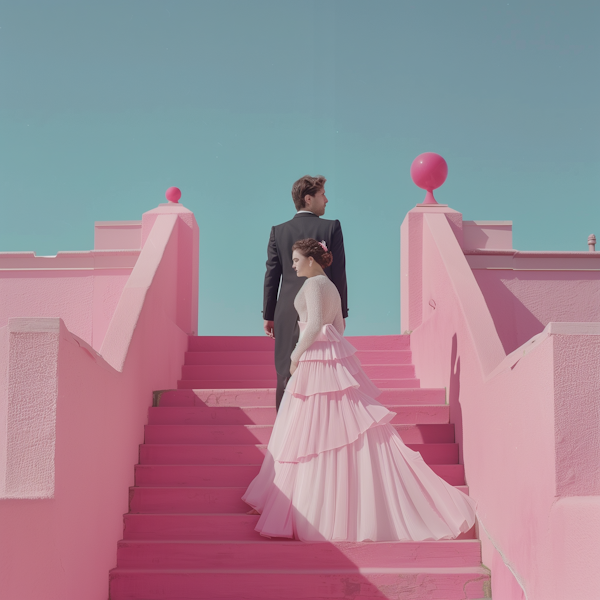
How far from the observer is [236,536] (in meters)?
4.31

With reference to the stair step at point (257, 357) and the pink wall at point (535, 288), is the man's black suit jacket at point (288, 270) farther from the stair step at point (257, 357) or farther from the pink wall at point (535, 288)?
the pink wall at point (535, 288)

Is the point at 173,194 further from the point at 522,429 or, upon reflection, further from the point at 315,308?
the point at 522,429

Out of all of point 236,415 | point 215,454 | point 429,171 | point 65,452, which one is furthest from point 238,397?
point 429,171

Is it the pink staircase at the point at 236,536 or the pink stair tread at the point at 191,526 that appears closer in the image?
the pink staircase at the point at 236,536

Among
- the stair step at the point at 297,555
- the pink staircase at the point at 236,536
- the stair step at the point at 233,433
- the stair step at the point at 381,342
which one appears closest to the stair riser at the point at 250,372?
the stair step at the point at 381,342

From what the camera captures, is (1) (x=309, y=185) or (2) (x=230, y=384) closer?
(1) (x=309, y=185)

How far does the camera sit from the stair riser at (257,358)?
6656 mm

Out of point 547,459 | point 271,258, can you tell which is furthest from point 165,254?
point 547,459

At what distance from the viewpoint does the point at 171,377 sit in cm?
614

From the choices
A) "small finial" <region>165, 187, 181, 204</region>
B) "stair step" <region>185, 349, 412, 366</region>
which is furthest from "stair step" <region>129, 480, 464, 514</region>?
"small finial" <region>165, 187, 181, 204</region>

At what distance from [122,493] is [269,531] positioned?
913 millimetres

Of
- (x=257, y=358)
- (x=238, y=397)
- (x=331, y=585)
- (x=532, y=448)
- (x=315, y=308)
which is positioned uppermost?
(x=315, y=308)

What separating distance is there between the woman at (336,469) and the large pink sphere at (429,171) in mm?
3386

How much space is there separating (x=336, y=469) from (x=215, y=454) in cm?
110
